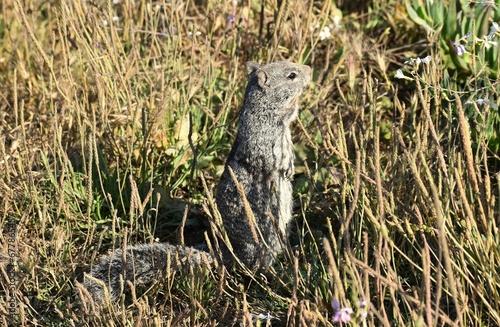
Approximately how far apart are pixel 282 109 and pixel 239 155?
39 centimetres

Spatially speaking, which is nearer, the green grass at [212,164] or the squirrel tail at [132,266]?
the green grass at [212,164]

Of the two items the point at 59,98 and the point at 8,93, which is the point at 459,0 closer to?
the point at 59,98

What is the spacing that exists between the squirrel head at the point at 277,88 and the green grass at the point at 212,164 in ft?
0.76

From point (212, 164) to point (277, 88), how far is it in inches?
39.5

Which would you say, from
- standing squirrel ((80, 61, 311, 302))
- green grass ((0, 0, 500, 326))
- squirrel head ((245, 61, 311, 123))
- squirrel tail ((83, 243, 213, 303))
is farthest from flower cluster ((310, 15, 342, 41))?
squirrel tail ((83, 243, 213, 303))

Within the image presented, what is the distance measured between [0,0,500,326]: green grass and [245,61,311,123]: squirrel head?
23 centimetres

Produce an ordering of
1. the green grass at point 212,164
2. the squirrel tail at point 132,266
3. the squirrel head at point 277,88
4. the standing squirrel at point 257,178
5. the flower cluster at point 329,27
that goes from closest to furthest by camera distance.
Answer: the green grass at point 212,164, the squirrel tail at point 132,266, the standing squirrel at point 257,178, the squirrel head at point 277,88, the flower cluster at point 329,27

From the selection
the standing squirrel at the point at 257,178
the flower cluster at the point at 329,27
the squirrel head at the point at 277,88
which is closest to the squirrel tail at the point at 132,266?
the standing squirrel at the point at 257,178

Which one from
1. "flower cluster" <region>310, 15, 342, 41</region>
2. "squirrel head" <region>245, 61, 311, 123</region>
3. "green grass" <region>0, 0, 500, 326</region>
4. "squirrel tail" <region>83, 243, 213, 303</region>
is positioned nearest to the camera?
"green grass" <region>0, 0, 500, 326</region>

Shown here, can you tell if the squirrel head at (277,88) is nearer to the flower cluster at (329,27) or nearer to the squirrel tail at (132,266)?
the squirrel tail at (132,266)

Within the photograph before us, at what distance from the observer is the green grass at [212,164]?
340 cm

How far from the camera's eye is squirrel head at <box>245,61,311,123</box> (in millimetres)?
4242

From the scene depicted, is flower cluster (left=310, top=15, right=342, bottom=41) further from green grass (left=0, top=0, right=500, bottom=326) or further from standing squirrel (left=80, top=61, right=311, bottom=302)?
standing squirrel (left=80, top=61, right=311, bottom=302)

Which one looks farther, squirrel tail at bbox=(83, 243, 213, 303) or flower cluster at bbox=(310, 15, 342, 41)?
flower cluster at bbox=(310, 15, 342, 41)
